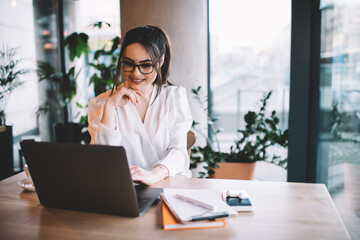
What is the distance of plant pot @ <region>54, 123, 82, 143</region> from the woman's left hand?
309 cm

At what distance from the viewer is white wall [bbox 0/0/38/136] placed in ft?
12.5

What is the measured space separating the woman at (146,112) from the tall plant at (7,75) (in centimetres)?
242

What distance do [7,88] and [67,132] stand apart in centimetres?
92

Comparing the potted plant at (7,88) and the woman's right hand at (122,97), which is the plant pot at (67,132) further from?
→ the woman's right hand at (122,97)

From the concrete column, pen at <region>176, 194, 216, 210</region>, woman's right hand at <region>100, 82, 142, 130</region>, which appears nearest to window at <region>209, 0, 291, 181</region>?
the concrete column

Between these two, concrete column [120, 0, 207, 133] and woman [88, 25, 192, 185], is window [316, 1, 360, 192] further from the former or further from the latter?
concrete column [120, 0, 207, 133]

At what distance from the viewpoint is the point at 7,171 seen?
358 cm

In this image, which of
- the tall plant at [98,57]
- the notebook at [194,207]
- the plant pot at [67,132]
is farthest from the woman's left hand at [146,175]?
the plant pot at [67,132]

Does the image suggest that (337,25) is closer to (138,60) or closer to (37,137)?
(138,60)

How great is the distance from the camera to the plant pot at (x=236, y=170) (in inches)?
119

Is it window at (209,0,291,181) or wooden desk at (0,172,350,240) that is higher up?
window at (209,0,291,181)

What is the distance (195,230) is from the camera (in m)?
0.94

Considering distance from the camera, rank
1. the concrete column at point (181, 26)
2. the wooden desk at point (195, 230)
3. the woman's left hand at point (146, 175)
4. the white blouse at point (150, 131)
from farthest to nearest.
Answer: the concrete column at point (181, 26) → the white blouse at point (150, 131) → the woman's left hand at point (146, 175) → the wooden desk at point (195, 230)

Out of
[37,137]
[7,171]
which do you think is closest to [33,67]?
[37,137]
